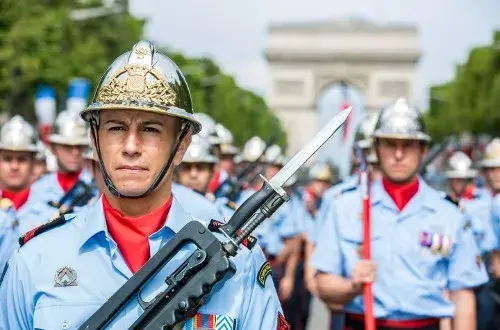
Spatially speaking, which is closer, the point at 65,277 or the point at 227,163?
the point at 65,277

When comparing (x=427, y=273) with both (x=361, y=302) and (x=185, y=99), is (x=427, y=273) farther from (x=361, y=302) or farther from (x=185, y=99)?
(x=185, y=99)

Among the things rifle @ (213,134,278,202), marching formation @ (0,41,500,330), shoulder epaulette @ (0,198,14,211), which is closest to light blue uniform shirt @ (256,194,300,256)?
marching formation @ (0,41,500,330)

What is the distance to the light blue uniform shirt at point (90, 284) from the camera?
3.60 meters

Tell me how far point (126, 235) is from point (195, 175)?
5.70 m

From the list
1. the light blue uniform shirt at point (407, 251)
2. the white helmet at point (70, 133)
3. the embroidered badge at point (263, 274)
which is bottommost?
the light blue uniform shirt at point (407, 251)

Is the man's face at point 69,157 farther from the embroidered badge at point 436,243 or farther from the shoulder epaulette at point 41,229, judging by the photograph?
the shoulder epaulette at point 41,229

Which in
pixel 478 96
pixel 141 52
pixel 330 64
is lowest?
pixel 478 96

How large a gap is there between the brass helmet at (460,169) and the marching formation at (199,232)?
7.00 ft

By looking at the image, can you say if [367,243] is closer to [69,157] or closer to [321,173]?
[69,157]

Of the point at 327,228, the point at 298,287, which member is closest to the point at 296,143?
the point at 298,287

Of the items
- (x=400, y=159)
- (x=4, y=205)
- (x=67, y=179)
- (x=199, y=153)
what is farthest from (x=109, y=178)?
(x=67, y=179)

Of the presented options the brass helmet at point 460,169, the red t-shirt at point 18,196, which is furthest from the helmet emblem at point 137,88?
the brass helmet at point 460,169

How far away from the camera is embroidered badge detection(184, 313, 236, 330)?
359 centimetres

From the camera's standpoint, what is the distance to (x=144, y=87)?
3680 millimetres
